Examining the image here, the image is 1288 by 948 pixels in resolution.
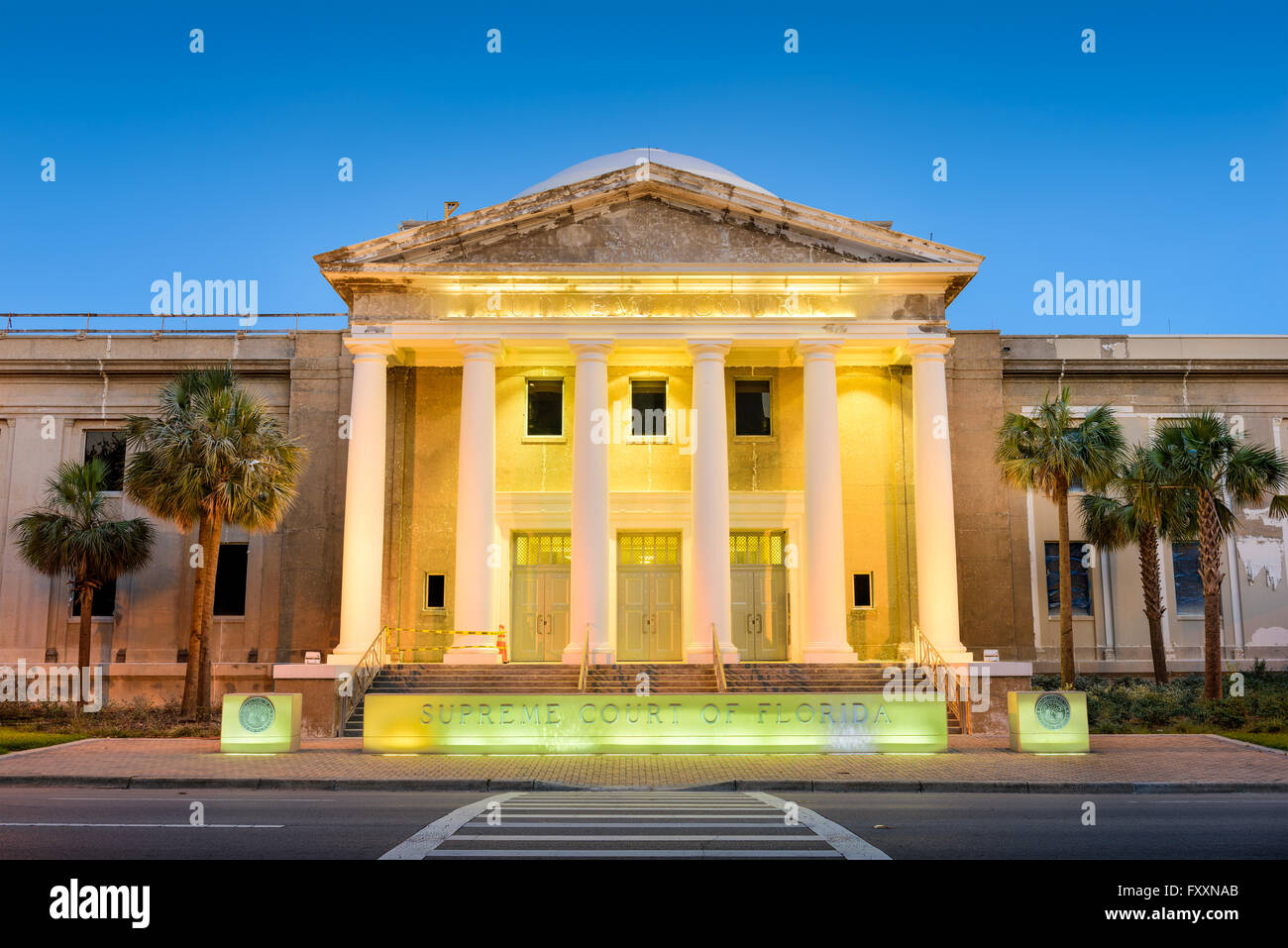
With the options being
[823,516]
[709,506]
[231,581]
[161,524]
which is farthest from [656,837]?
[161,524]

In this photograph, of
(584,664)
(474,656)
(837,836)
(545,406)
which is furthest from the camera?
(545,406)

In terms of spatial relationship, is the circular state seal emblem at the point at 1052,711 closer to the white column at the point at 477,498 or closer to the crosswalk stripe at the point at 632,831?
the crosswalk stripe at the point at 632,831

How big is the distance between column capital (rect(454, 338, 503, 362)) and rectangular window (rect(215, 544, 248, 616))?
33.1 ft

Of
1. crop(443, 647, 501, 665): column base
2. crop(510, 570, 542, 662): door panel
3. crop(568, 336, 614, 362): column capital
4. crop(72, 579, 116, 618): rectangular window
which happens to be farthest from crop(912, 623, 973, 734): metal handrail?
crop(72, 579, 116, 618): rectangular window

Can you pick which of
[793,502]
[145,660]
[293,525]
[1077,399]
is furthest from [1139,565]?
[145,660]

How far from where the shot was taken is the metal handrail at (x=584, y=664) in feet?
75.7

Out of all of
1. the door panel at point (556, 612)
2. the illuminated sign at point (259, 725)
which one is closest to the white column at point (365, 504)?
the door panel at point (556, 612)

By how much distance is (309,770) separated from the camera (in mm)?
16594

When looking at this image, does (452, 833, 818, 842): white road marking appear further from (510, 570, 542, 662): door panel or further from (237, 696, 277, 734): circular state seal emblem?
(510, 570, 542, 662): door panel

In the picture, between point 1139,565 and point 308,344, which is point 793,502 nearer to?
point 1139,565

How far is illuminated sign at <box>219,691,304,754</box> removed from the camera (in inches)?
778

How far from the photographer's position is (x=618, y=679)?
79.5 ft

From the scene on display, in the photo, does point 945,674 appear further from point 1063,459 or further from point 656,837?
point 656,837

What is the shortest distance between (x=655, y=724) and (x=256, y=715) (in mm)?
7118
